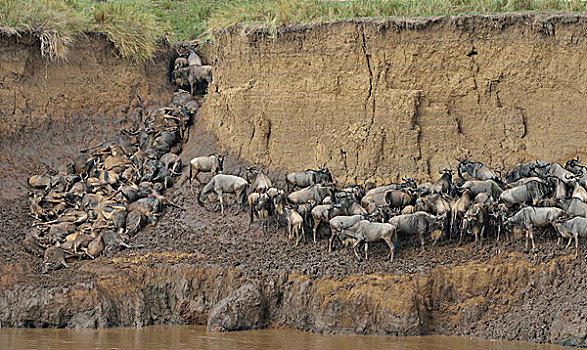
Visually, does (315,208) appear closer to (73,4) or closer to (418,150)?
(418,150)

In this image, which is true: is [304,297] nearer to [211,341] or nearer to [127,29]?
[211,341]

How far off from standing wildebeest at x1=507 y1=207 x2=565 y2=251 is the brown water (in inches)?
80.4

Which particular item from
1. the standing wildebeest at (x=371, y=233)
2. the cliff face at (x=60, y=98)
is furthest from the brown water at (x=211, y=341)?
the cliff face at (x=60, y=98)

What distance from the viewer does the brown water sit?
49.2 ft

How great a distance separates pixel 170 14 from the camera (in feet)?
83.0

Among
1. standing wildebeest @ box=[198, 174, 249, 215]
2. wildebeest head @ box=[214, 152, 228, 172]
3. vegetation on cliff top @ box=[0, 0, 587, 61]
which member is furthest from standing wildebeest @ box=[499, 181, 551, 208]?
wildebeest head @ box=[214, 152, 228, 172]

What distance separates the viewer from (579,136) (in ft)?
59.3

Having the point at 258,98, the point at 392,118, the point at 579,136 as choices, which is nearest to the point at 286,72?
the point at 258,98

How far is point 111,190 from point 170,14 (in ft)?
23.0

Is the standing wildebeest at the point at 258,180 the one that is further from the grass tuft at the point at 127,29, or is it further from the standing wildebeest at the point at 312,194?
the grass tuft at the point at 127,29

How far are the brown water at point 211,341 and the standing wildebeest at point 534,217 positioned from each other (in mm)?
2043

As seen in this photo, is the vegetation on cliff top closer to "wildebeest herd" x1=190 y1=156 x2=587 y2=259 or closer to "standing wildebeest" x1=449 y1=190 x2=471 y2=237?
"wildebeest herd" x1=190 y1=156 x2=587 y2=259

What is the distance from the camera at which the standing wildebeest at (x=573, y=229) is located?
51.6 feet

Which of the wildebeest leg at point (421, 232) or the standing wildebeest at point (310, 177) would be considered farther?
the standing wildebeest at point (310, 177)
